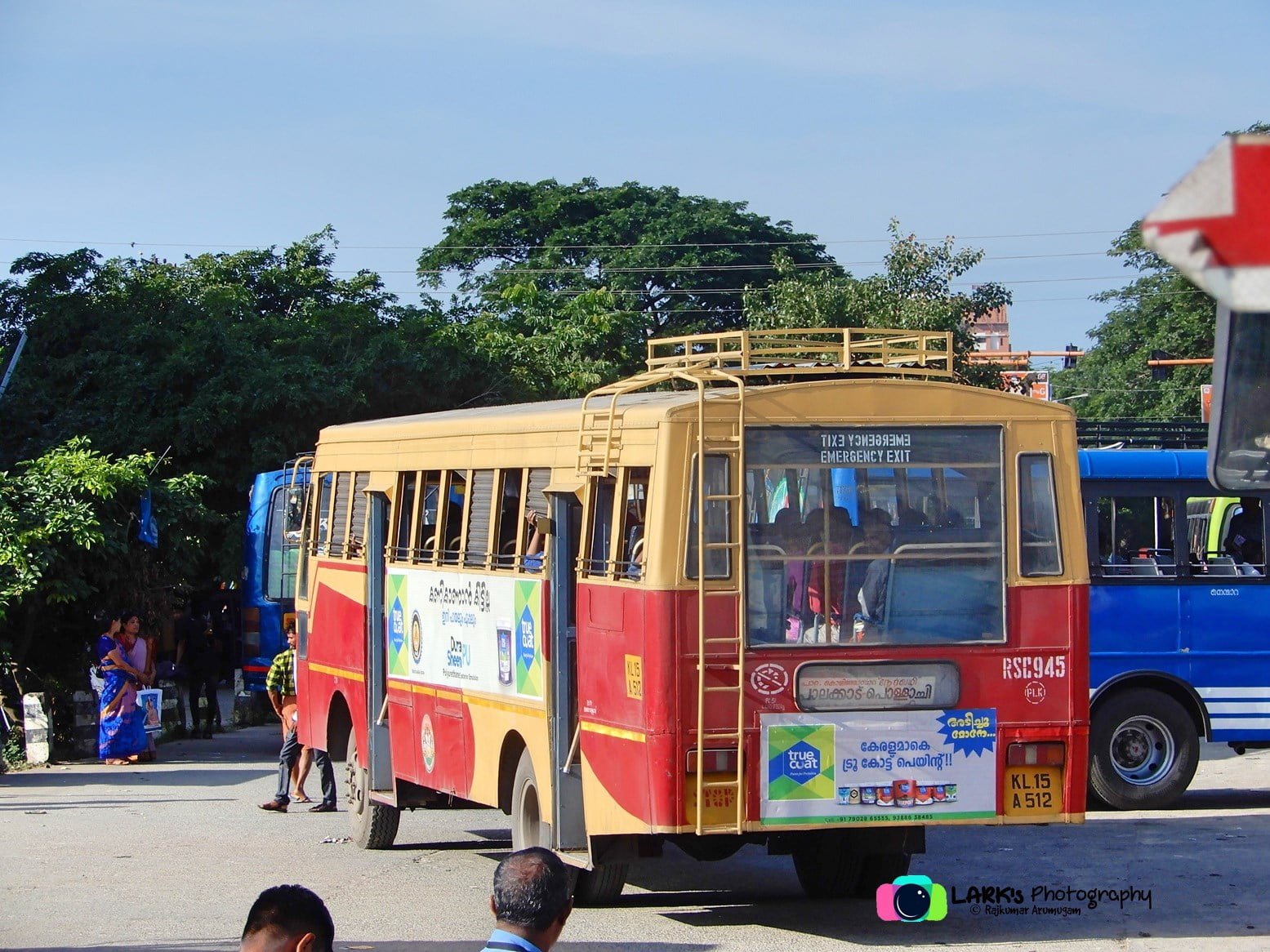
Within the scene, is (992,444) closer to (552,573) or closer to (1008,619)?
(1008,619)

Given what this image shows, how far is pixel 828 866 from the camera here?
1083 centimetres

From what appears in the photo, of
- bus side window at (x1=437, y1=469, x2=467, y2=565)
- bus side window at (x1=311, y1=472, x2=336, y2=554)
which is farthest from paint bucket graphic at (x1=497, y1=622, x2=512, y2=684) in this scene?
bus side window at (x1=311, y1=472, x2=336, y2=554)

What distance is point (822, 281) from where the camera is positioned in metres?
29.9

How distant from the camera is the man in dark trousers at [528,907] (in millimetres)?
4742

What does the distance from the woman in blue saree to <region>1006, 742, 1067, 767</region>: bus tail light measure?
12.1 meters

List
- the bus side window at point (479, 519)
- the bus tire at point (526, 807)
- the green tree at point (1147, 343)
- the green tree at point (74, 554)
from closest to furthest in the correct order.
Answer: the bus tire at point (526, 807), the bus side window at point (479, 519), the green tree at point (74, 554), the green tree at point (1147, 343)

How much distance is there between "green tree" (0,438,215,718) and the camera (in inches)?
742

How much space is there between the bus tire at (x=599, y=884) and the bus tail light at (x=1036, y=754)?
8.03 feet

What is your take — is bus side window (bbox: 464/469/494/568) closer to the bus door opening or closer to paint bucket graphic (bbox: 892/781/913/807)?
the bus door opening

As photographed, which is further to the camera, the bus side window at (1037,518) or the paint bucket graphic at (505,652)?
the paint bucket graphic at (505,652)

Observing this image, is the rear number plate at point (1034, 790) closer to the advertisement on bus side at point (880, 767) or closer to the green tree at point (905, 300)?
the advertisement on bus side at point (880, 767)

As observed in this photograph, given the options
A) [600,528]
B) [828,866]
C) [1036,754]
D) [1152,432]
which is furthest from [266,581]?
[1036,754]

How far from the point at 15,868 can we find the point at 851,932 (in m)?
5.91

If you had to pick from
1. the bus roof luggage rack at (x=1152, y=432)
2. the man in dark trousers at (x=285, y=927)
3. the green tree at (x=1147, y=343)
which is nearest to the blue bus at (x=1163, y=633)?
the bus roof luggage rack at (x=1152, y=432)
